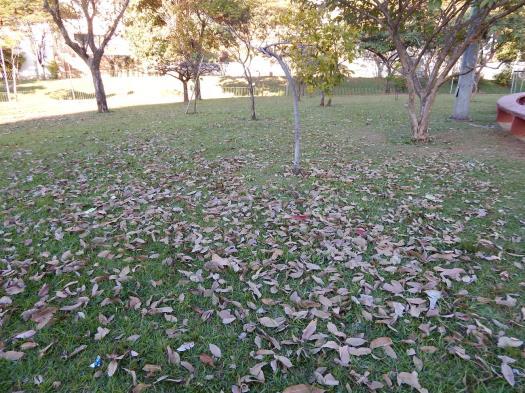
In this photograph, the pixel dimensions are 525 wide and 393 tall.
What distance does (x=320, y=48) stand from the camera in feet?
16.5

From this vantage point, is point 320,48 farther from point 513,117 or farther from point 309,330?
point 513,117

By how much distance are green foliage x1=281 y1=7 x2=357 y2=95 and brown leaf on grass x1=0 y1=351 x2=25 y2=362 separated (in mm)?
4628

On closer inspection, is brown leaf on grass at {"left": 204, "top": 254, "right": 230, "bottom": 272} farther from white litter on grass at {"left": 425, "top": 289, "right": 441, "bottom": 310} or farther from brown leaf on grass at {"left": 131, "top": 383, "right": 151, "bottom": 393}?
white litter on grass at {"left": 425, "top": 289, "right": 441, "bottom": 310}

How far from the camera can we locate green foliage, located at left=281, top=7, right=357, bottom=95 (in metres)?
4.92

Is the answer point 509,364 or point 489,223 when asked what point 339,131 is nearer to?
point 489,223

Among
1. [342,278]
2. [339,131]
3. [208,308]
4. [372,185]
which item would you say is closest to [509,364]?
[342,278]

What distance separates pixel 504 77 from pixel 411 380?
33511 millimetres

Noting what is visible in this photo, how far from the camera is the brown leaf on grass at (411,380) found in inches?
74.8

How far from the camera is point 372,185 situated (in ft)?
16.6

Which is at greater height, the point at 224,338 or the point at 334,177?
the point at 334,177

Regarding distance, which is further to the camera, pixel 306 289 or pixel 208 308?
pixel 306 289

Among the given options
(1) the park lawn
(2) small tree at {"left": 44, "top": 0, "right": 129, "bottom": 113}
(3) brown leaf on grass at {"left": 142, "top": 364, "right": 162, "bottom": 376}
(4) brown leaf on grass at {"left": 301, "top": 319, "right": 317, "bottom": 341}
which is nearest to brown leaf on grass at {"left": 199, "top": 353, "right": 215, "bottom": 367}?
(1) the park lawn

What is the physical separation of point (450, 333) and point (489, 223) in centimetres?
207

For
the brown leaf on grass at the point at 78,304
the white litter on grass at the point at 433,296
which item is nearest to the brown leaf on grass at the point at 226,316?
the brown leaf on grass at the point at 78,304
